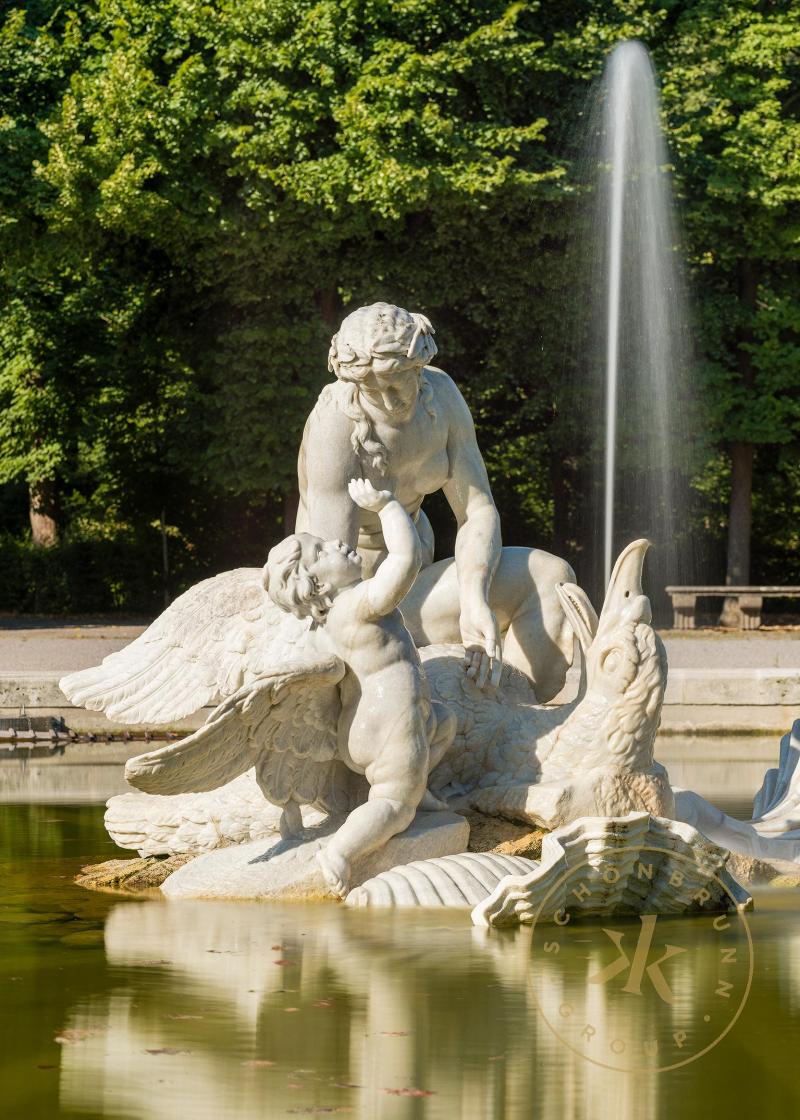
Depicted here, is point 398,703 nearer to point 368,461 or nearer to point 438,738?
point 438,738

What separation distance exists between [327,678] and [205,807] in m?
1.05

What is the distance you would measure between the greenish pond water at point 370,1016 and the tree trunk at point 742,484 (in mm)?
16950

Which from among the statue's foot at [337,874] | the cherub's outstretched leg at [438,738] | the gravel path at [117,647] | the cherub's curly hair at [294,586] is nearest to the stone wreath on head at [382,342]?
the cherub's curly hair at [294,586]

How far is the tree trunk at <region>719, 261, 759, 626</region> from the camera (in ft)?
75.1

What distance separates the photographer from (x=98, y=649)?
645 inches

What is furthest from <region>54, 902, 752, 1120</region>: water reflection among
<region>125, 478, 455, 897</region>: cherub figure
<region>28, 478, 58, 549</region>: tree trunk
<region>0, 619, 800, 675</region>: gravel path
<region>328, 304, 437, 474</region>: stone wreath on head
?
<region>28, 478, 58, 549</region>: tree trunk

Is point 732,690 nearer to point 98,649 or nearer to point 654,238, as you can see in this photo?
point 98,649

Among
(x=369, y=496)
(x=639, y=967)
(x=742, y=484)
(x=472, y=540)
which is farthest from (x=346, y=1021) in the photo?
(x=742, y=484)

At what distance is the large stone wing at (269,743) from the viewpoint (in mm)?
5999

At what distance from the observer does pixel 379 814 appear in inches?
239

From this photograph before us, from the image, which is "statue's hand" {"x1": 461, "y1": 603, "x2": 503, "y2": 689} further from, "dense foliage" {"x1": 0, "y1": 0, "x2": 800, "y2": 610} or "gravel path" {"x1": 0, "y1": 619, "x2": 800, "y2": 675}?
"dense foliage" {"x1": 0, "y1": 0, "x2": 800, "y2": 610}

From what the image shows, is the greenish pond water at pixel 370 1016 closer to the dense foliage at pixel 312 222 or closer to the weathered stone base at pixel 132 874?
the weathered stone base at pixel 132 874

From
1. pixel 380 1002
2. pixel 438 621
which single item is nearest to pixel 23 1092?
pixel 380 1002

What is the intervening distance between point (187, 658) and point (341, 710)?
102 cm
